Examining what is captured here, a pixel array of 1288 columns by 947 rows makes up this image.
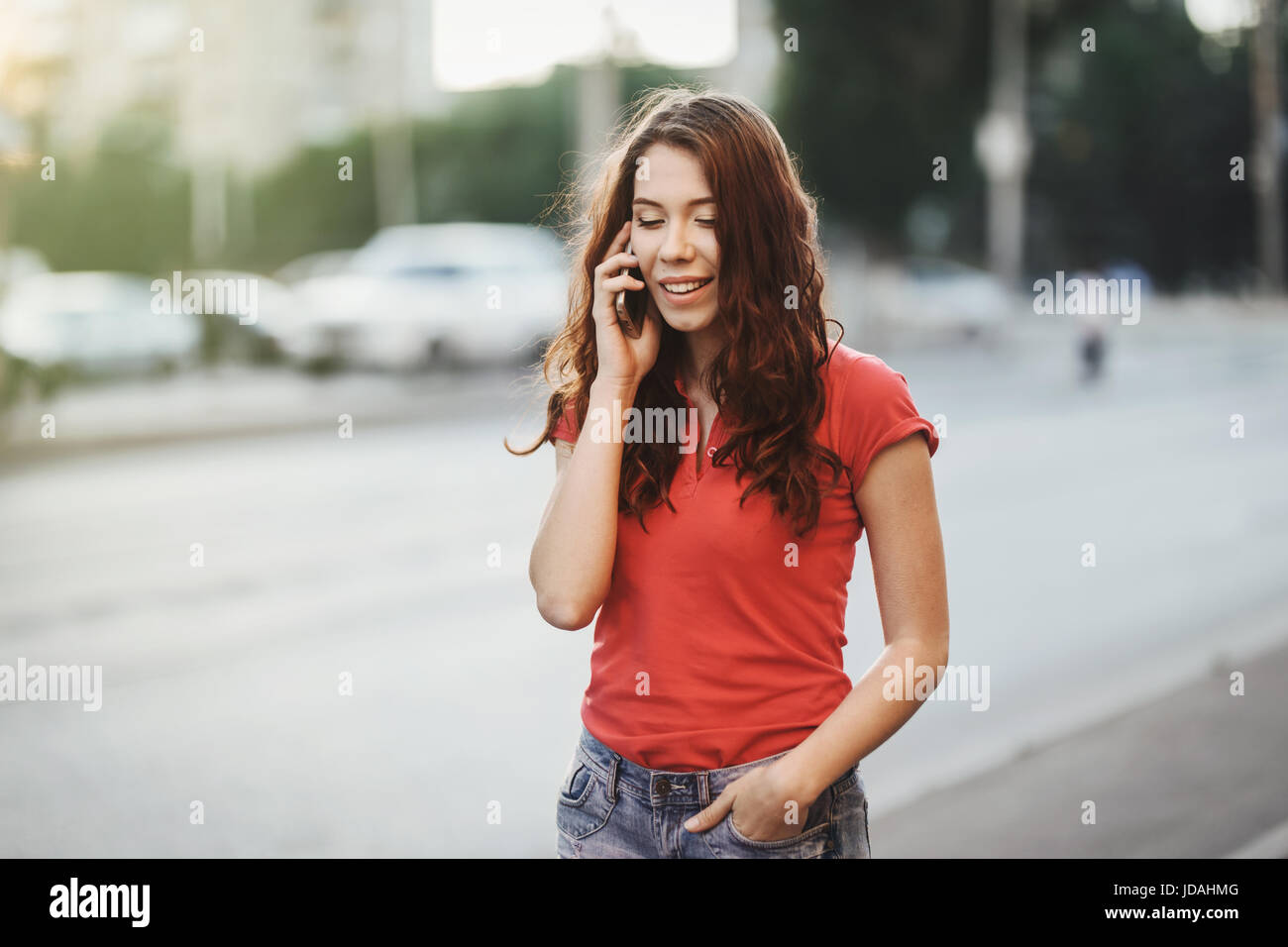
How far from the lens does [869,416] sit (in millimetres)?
1954

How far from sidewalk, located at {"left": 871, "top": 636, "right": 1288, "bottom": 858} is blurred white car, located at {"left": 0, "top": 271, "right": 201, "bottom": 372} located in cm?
1714

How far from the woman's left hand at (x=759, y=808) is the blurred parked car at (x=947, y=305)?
26672mm

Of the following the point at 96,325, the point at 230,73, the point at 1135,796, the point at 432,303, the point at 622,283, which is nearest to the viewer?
the point at 622,283

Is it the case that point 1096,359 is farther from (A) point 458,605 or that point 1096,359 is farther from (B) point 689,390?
(B) point 689,390

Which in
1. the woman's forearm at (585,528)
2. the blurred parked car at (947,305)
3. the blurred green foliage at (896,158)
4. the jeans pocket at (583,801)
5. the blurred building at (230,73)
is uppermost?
the blurred building at (230,73)

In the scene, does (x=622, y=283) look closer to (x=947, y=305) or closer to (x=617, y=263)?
(x=617, y=263)

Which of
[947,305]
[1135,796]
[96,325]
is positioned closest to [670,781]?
[1135,796]

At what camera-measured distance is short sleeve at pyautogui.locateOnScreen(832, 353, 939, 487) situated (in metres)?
1.94

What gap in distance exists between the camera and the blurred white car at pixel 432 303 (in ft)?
69.3

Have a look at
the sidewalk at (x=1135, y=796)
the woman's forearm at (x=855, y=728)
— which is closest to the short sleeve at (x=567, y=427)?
the woman's forearm at (x=855, y=728)

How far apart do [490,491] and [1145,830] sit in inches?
304

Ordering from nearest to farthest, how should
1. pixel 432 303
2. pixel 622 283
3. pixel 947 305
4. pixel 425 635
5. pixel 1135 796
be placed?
pixel 622 283, pixel 1135 796, pixel 425 635, pixel 432 303, pixel 947 305

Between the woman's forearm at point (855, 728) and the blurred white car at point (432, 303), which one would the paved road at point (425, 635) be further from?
the blurred white car at point (432, 303)

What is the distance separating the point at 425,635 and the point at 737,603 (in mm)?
5060
